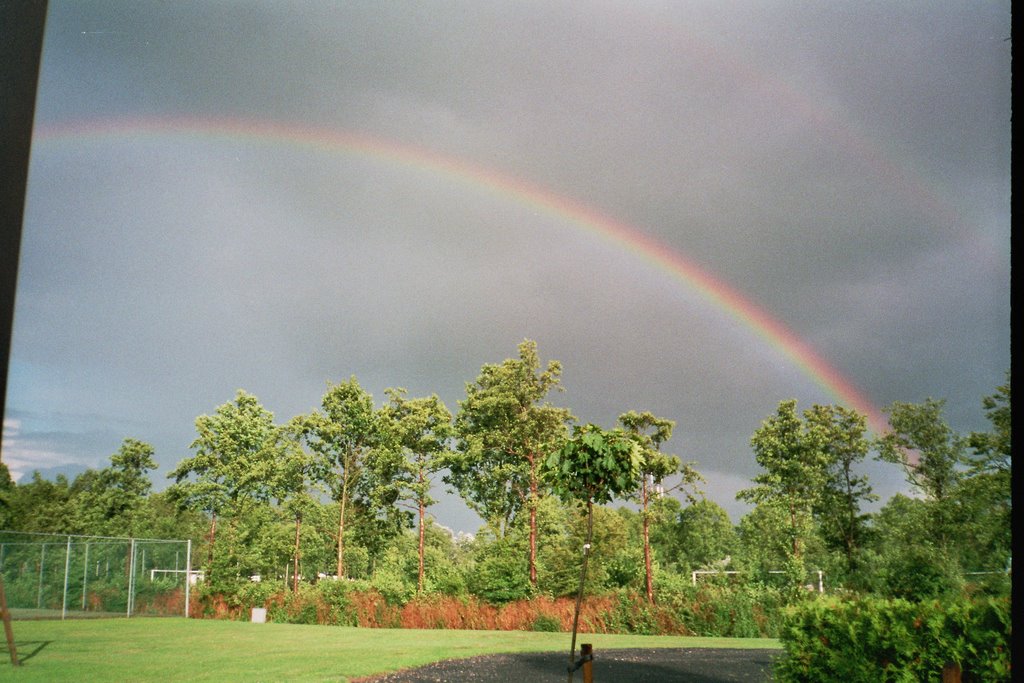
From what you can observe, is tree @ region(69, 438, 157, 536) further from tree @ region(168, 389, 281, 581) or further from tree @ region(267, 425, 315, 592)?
tree @ region(267, 425, 315, 592)

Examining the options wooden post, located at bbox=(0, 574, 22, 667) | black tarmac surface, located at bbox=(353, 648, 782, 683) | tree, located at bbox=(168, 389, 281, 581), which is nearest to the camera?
black tarmac surface, located at bbox=(353, 648, 782, 683)

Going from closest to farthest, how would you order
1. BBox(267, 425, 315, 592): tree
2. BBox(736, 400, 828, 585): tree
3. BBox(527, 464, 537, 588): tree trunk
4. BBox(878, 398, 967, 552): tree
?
1. BBox(878, 398, 967, 552): tree
2. BBox(527, 464, 537, 588): tree trunk
3. BBox(736, 400, 828, 585): tree
4. BBox(267, 425, 315, 592): tree

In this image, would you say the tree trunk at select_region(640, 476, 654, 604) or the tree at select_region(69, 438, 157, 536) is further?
the tree at select_region(69, 438, 157, 536)

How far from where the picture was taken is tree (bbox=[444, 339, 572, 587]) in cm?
1936

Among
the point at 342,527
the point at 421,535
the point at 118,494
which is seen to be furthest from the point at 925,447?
the point at 118,494

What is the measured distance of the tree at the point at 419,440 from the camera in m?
20.2

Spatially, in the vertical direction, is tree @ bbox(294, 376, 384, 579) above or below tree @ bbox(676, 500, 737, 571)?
above

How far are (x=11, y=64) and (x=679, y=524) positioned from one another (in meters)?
18.9

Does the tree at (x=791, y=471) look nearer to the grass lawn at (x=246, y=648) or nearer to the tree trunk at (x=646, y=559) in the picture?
the tree trunk at (x=646, y=559)

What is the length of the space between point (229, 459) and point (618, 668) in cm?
1809

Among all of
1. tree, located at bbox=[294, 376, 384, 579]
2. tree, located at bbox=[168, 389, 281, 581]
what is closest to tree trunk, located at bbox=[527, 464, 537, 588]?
tree, located at bbox=[294, 376, 384, 579]

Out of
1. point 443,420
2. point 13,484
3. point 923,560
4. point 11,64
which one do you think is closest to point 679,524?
point 443,420

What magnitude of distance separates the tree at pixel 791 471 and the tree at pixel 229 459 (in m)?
12.9

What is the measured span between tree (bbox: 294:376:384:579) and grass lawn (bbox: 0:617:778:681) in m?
7.11
